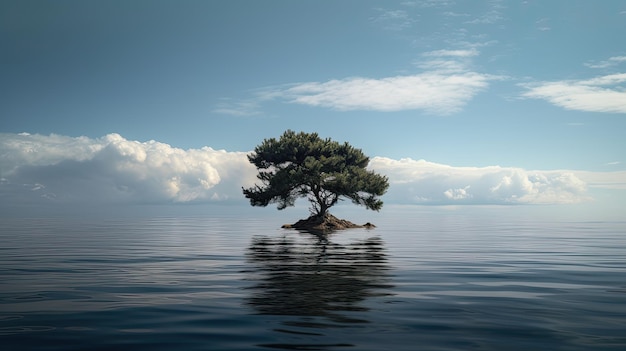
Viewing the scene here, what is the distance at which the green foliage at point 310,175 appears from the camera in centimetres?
5794

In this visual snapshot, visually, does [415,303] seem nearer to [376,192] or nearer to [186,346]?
[186,346]

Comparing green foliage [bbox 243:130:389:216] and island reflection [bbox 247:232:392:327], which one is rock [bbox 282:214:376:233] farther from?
island reflection [bbox 247:232:392:327]

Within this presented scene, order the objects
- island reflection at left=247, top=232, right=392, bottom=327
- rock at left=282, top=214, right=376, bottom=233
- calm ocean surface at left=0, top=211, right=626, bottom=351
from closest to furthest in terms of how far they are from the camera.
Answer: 1. calm ocean surface at left=0, top=211, right=626, bottom=351
2. island reflection at left=247, top=232, right=392, bottom=327
3. rock at left=282, top=214, right=376, bottom=233

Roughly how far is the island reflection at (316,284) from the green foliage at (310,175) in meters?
35.9

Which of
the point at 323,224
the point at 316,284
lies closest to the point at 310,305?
the point at 316,284

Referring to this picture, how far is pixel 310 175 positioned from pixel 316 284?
44.8m

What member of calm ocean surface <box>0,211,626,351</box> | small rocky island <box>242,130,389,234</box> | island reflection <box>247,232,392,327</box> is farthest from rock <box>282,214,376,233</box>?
calm ocean surface <box>0,211,626,351</box>

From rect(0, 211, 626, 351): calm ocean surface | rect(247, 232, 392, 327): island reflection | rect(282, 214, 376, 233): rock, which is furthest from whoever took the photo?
rect(282, 214, 376, 233): rock

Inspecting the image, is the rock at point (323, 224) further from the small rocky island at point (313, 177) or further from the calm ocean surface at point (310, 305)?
the calm ocean surface at point (310, 305)

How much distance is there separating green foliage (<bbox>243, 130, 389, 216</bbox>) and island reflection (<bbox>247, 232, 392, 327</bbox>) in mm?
35947

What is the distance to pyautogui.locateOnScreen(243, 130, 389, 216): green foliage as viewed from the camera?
5794 cm

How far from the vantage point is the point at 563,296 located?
11.9 metres

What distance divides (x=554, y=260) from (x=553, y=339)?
52.6 ft

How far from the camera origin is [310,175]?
190 ft
